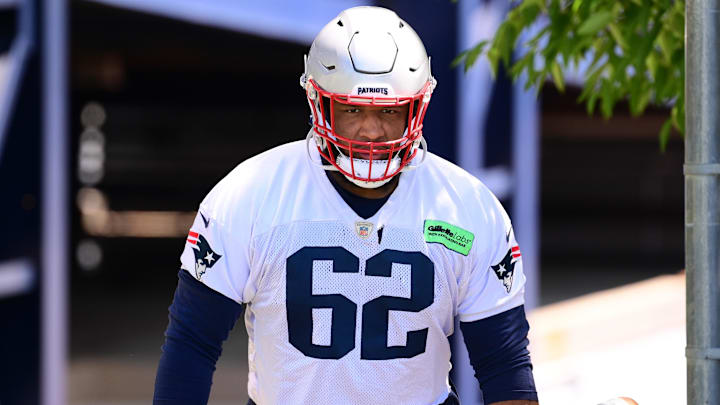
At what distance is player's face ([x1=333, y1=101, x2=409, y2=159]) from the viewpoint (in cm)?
247

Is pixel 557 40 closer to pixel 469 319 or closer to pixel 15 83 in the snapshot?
pixel 469 319

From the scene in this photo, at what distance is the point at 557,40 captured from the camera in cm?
404

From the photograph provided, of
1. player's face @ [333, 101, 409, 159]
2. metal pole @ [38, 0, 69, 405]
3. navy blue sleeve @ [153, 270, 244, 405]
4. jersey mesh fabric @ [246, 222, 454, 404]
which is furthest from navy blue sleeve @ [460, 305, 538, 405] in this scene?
metal pole @ [38, 0, 69, 405]

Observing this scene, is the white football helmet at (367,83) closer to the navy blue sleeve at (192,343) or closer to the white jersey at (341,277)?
the white jersey at (341,277)

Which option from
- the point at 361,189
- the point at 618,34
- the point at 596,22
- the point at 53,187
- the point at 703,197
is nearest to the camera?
the point at 703,197

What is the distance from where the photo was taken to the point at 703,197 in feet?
7.49

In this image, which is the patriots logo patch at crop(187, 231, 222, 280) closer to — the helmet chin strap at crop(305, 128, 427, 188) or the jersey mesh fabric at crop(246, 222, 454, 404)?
the jersey mesh fabric at crop(246, 222, 454, 404)

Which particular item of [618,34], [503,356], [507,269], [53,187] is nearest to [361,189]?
[507,269]

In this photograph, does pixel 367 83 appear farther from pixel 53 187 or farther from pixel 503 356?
pixel 53 187

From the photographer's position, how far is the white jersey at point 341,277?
95.3 inches

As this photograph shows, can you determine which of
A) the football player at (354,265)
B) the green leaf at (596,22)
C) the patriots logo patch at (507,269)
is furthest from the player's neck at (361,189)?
the green leaf at (596,22)

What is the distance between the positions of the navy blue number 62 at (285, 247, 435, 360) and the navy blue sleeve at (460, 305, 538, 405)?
158 millimetres

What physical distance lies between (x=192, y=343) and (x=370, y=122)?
64 cm

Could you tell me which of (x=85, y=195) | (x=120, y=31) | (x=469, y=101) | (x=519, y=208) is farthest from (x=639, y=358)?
(x=85, y=195)
